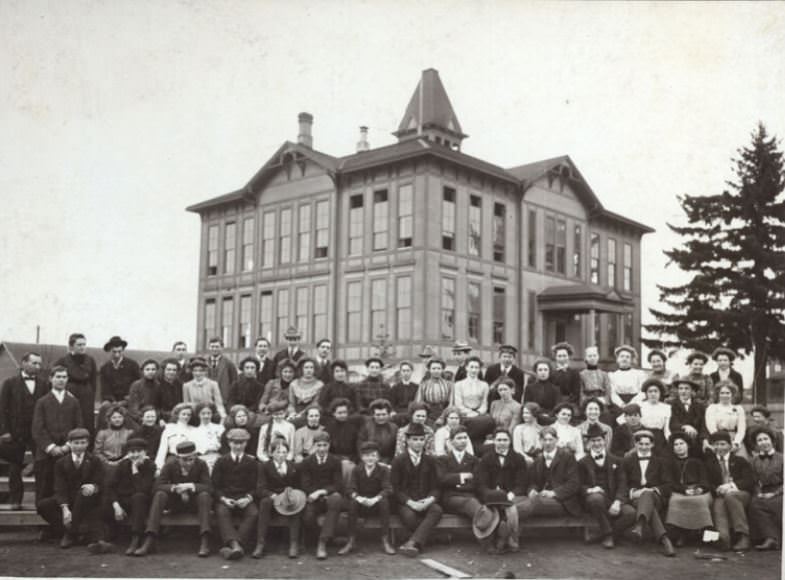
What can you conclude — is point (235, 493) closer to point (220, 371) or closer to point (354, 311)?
point (220, 371)

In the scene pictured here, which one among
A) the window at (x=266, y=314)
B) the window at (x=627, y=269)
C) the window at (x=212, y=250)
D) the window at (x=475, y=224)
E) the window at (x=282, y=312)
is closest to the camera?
the window at (x=475, y=224)

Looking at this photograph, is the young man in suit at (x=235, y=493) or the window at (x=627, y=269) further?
the window at (x=627, y=269)

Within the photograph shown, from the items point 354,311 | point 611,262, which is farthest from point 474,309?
point 611,262

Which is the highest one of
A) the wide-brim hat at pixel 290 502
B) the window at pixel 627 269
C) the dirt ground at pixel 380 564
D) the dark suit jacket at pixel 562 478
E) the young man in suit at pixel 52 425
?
the window at pixel 627 269

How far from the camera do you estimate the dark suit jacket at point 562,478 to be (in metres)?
7.75

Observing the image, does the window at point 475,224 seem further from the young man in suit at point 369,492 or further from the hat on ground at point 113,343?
the young man in suit at point 369,492

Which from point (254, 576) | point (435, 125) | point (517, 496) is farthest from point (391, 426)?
point (435, 125)

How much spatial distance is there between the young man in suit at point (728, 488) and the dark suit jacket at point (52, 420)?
6587 millimetres

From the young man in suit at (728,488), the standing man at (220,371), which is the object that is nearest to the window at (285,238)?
the standing man at (220,371)

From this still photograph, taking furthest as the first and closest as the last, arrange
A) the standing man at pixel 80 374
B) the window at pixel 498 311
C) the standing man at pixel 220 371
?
the window at pixel 498 311, the standing man at pixel 220 371, the standing man at pixel 80 374

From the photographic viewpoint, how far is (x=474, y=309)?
68.8 feet

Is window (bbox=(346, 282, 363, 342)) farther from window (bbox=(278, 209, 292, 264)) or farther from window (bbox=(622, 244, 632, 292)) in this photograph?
window (bbox=(622, 244, 632, 292))

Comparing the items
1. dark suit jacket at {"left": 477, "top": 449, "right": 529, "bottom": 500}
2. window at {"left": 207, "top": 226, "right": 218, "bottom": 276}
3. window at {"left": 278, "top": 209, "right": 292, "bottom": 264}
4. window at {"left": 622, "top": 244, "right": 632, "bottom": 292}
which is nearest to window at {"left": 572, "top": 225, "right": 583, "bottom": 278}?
window at {"left": 622, "top": 244, "right": 632, "bottom": 292}

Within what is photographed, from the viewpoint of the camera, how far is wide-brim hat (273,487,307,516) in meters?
7.38
